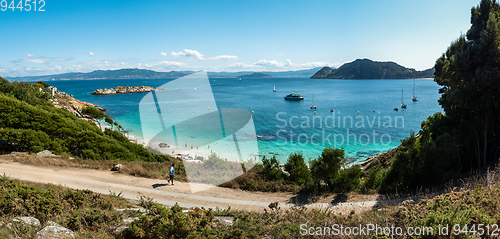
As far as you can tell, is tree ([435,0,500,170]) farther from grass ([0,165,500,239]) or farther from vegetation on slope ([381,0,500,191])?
grass ([0,165,500,239])

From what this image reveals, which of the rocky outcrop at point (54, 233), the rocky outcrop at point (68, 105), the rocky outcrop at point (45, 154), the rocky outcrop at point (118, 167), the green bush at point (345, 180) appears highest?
the rocky outcrop at point (68, 105)

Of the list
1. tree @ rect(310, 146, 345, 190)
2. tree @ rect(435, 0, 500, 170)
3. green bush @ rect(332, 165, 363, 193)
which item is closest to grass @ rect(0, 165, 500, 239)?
tree @ rect(310, 146, 345, 190)

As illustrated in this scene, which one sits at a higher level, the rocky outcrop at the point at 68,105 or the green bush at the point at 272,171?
the rocky outcrop at the point at 68,105

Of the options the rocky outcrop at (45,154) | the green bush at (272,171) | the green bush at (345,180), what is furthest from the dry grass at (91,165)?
the green bush at (345,180)

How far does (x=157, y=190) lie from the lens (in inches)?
378

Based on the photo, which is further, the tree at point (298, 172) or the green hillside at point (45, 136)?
the green hillside at point (45, 136)

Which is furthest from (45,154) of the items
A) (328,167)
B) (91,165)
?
(328,167)

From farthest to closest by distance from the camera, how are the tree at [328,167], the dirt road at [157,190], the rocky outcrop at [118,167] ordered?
the rocky outcrop at [118,167] → the tree at [328,167] → the dirt road at [157,190]

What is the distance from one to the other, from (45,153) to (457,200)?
17.1 meters

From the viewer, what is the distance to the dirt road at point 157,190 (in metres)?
8.76

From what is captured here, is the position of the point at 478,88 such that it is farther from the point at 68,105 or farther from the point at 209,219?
the point at 68,105

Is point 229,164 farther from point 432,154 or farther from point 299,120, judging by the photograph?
point 299,120

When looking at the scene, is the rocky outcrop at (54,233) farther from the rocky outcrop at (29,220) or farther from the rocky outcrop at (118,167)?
the rocky outcrop at (118,167)

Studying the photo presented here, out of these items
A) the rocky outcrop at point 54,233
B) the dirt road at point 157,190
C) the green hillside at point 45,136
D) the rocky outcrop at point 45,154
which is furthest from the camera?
the green hillside at point 45,136
